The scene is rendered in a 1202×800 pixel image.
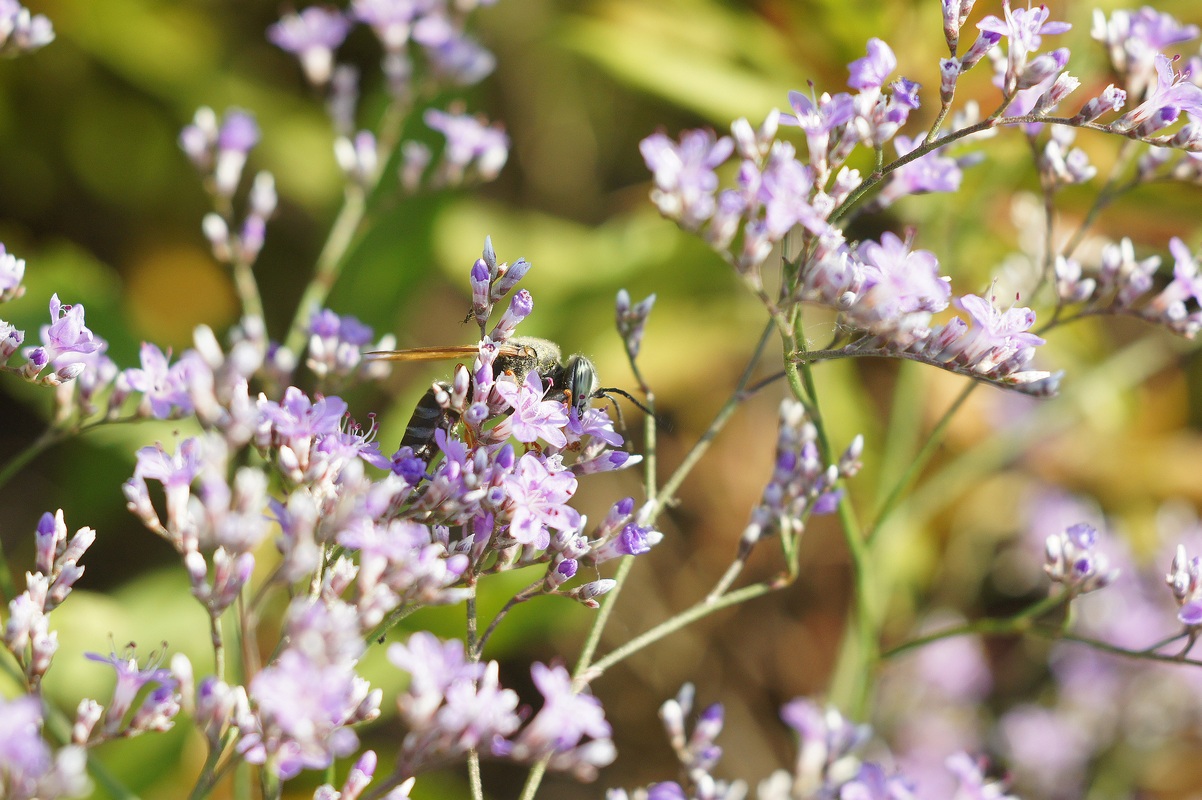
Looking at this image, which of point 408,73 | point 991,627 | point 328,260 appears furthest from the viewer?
point 408,73

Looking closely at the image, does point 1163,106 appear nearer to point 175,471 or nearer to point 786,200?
point 786,200

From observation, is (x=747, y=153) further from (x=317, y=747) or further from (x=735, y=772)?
(x=735, y=772)

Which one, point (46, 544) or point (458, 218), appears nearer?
point (46, 544)

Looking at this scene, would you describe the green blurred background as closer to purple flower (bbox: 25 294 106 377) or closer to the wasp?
the wasp

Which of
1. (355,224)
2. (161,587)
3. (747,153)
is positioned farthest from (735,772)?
(747,153)

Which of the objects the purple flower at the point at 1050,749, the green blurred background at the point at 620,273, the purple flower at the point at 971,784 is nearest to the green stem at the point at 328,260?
the green blurred background at the point at 620,273

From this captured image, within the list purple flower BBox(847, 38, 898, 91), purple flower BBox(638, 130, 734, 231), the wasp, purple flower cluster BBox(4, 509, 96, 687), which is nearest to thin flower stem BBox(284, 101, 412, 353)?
the wasp

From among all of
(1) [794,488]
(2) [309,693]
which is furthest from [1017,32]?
(2) [309,693]
